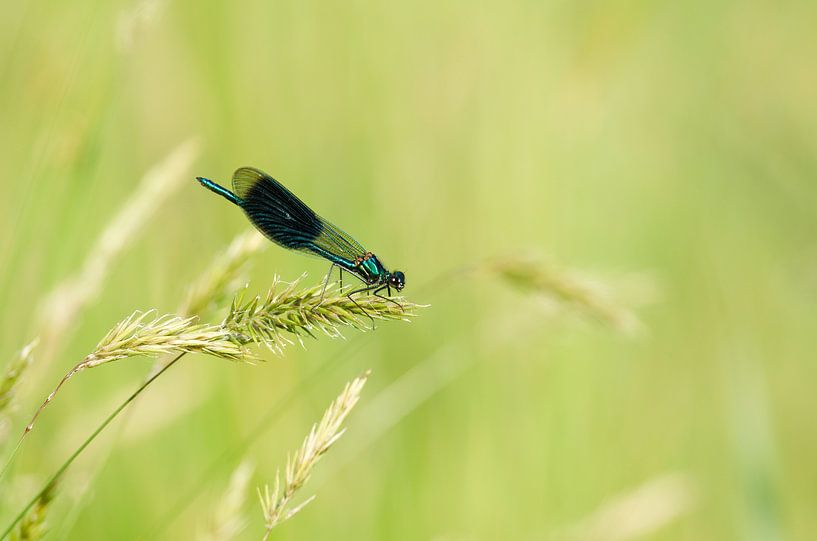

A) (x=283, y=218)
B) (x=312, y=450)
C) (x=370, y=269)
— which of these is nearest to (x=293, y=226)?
(x=283, y=218)

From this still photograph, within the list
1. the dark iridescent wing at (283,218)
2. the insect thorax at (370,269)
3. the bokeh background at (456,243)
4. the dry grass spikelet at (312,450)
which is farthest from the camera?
the bokeh background at (456,243)

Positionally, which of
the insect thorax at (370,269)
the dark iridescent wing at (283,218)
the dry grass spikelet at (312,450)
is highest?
the insect thorax at (370,269)

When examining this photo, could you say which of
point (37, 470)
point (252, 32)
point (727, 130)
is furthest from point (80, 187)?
point (727, 130)

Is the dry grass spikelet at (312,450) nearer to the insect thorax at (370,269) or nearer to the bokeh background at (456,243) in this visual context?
the bokeh background at (456,243)

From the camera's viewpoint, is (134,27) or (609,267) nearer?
(134,27)

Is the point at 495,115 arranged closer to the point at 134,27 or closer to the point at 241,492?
the point at 134,27

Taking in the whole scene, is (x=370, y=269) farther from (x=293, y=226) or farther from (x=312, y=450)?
(x=312, y=450)

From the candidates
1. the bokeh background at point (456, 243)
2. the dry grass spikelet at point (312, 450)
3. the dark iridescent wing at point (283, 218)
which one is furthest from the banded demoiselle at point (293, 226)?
the dry grass spikelet at point (312, 450)

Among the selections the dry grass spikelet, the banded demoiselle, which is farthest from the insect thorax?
the dry grass spikelet

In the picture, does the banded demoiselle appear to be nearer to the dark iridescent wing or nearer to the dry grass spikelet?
the dark iridescent wing
